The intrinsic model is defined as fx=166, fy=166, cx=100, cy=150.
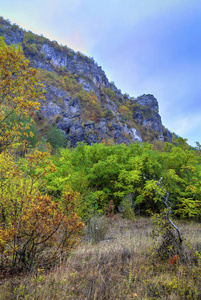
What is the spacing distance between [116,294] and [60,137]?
3325 cm

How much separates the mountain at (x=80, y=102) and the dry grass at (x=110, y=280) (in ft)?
113

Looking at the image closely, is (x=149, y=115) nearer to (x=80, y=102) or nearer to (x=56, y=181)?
(x=80, y=102)

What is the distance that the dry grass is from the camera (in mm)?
2422

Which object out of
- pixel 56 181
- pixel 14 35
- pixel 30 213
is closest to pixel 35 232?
pixel 30 213

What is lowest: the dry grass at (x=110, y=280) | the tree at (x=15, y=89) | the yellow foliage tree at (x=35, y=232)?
the dry grass at (x=110, y=280)

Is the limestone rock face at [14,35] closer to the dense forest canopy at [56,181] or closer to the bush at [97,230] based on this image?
the dense forest canopy at [56,181]

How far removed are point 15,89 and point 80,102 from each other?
7055 cm

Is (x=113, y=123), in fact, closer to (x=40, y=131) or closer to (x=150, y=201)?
(x=40, y=131)

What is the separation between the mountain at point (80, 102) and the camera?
4722 centimetres

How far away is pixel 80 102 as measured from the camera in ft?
235

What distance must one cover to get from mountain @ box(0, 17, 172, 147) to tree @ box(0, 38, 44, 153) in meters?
33.4

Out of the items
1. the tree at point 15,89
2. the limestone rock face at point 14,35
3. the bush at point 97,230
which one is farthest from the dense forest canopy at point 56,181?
the limestone rock face at point 14,35

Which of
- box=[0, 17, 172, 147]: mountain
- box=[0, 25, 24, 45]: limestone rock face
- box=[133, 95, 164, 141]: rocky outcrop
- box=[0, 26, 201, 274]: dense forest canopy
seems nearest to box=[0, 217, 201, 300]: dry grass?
box=[0, 26, 201, 274]: dense forest canopy

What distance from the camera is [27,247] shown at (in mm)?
3217
